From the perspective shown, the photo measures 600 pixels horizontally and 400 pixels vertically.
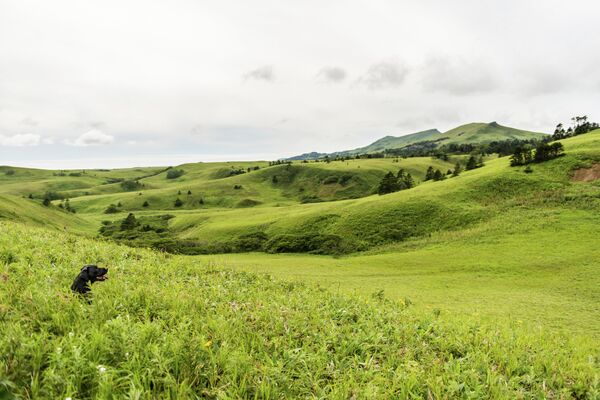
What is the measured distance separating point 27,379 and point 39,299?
2.92m

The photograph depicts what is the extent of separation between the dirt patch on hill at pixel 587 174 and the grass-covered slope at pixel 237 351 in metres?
61.3

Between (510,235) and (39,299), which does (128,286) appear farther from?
(510,235)

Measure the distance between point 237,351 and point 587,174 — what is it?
7264cm

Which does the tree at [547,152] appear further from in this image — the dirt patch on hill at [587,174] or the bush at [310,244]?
the bush at [310,244]

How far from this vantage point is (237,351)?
5.58m

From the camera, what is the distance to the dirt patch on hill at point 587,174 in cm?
5509

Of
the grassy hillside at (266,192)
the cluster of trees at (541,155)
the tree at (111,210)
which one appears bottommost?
the tree at (111,210)

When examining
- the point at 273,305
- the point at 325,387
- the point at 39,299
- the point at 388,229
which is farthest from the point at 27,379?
the point at 388,229

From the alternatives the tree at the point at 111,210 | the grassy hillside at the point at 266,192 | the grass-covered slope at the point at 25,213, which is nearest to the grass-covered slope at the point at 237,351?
the grass-covered slope at the point at 25,213

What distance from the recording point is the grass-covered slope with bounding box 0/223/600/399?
455cm

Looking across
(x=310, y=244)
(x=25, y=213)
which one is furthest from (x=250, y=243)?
(x=25, y=213)

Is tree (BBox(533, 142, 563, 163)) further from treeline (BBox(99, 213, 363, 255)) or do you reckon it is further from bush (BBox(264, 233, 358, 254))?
bush (BBox(264, 233, 358, 254))

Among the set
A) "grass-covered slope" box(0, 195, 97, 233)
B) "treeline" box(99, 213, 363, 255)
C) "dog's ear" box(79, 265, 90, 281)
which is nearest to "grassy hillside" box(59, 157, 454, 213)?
"grass-covered slope" box(0, 195, 97, 233)

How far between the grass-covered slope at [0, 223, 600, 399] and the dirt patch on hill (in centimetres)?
6134
